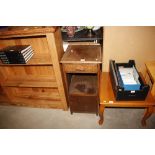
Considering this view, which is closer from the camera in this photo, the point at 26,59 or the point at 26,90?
the point at 26,59

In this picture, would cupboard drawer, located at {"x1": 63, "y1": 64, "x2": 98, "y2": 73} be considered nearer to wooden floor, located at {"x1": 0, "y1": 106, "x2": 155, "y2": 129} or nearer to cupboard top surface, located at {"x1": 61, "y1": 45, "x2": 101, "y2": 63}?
cupboard top surface, located at {"x1": 61, "y1": 45, "x2": 101, "y2": 63}

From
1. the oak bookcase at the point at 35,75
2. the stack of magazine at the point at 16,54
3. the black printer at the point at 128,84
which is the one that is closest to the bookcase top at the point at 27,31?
the oak bookcase at the point at 35,75

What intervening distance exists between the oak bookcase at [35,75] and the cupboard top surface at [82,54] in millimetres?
111

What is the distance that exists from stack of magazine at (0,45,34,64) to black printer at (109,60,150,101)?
106 cm

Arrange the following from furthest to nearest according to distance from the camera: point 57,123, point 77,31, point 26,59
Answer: point 77,31
point 57,123
point 26,59

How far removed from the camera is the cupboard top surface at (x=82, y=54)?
157 cm

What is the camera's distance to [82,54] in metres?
1.69

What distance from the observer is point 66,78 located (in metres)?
1.82

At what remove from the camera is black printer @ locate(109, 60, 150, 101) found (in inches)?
60.7

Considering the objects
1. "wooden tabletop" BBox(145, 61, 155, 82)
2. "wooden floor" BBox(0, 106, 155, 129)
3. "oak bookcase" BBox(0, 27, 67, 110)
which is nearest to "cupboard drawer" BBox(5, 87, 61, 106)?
"oak bookcase" BBox(0, 27, 67, 110)

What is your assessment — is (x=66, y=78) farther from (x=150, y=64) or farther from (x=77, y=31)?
(x=150, y=64)
